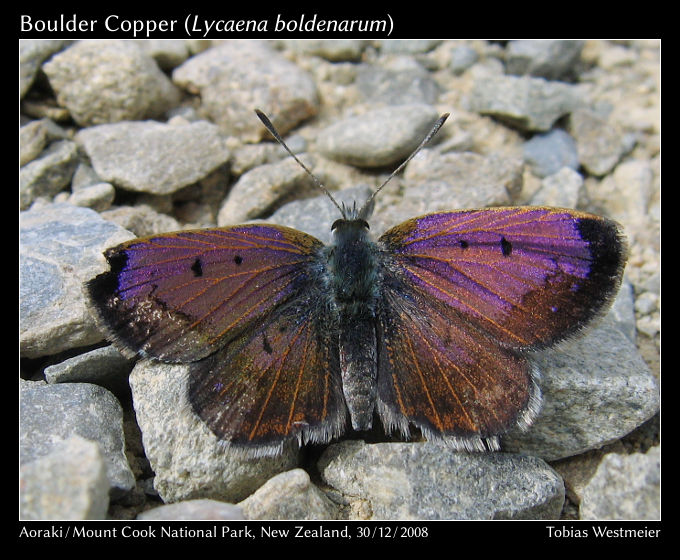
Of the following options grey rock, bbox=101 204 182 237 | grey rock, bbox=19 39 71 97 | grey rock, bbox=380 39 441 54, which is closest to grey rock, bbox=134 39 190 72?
grey rock, bbox=19 39 71 97

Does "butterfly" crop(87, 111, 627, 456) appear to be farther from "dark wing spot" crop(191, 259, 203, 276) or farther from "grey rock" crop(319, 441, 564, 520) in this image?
"grey rock" crop(319, 441, 564, 520)

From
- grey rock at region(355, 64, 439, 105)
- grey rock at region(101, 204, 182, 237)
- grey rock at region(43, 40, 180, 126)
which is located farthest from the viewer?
grey rock at region(355, 64, 439, 105)

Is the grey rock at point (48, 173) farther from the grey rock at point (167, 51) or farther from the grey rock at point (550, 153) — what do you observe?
the grey rock at point (550, 153)

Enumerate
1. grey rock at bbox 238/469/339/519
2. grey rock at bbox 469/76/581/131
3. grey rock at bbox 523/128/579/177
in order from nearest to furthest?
grey rock at bbox 238/469/339/519 < grey rock at bbox 523/128/579/177 < grey rock at bbox 469/76/581/131

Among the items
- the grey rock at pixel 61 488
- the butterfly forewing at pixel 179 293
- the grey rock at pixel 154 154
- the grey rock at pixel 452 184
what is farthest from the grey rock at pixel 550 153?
the grey rock at pixel 61 488

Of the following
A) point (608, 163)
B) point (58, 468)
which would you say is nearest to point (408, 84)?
point (608, 163)

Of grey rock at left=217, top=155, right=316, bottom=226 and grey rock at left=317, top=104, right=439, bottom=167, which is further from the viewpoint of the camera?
grey rock at left=317, top=104, right=439, bottom=167

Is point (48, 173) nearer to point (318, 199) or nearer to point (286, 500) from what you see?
point (318, 199)
